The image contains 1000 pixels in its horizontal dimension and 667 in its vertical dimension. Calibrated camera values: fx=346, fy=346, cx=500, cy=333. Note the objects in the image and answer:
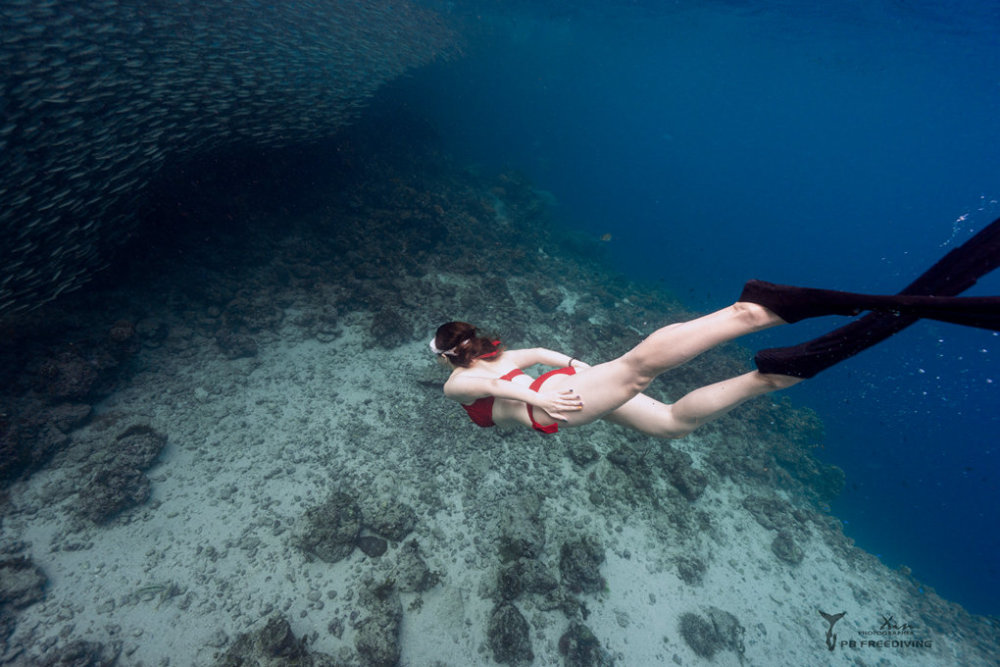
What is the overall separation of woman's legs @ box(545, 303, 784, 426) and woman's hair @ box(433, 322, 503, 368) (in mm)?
851

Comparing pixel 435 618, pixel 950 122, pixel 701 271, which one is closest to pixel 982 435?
pixel 701 271

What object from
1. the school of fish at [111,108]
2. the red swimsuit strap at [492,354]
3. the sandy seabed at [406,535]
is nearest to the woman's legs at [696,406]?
the red swimsuit strap at [492,354]

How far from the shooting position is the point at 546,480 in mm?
7250

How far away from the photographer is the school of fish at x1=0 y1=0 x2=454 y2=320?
693cm

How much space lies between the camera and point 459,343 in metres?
3.44

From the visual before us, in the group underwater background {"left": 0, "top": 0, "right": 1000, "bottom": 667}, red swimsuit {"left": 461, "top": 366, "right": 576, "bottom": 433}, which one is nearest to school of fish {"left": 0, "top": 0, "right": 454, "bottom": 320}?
underwater background {"left": 0, "top": 0, "right": 1000, "bottom": 667}

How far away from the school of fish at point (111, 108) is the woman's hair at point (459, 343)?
9.22m

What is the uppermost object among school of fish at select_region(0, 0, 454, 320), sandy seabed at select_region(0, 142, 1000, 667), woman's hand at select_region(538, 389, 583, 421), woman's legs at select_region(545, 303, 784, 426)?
woman's legs at select_region(545, 303, 784, 426)

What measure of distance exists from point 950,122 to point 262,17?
7503cm

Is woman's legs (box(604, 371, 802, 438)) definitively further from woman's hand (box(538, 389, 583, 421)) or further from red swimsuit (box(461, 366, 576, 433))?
woman's hand (box(538, 389, 583, 421))

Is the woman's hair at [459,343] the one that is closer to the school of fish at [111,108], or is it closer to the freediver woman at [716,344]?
the freediver woman at [716,344]

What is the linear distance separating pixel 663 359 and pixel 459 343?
72.3 inches

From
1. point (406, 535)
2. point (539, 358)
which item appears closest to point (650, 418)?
point (539, 358)

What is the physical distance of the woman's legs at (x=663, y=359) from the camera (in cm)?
239
